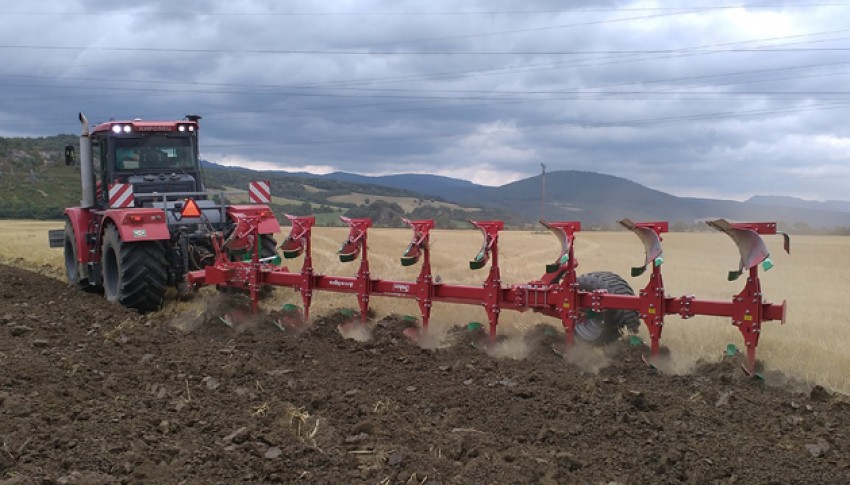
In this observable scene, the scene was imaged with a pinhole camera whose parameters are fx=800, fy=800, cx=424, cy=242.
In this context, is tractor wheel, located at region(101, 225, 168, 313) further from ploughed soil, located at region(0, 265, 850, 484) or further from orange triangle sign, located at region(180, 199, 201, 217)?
ploughed soil, located at region(0, 265, 850, 484)

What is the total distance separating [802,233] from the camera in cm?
3575

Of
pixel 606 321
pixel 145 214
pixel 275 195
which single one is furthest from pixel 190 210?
pixel 275 195

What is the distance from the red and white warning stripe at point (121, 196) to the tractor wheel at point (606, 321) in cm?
624

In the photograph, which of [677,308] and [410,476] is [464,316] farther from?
[410,476]

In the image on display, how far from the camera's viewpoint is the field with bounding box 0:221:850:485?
13.9ft

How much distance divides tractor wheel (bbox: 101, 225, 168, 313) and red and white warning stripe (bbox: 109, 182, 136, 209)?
0.37m

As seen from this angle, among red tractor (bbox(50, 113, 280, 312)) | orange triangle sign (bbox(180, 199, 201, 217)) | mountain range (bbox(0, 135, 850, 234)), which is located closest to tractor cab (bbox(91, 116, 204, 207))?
red tractor (bbox(50, 113, 280, 312))

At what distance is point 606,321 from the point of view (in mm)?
7844

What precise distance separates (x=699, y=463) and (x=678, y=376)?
206 centimetres

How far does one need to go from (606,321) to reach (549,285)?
799 mm

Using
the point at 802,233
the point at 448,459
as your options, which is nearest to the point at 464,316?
the point at 448,459

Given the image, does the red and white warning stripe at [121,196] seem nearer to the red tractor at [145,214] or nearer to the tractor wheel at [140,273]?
the red tractor at [145,214]

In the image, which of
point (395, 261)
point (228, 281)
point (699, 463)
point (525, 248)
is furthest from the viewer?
point (525, 248)

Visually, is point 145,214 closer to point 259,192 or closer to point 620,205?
point 259,192
